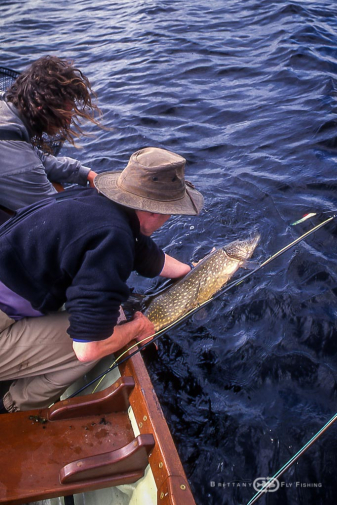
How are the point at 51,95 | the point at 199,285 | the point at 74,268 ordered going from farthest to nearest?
the point at 199,285
the point at 51,95
the point at 74,268

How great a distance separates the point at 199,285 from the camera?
4645 mm

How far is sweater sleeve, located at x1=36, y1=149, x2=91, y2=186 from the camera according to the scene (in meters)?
5.01

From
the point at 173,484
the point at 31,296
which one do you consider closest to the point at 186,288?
the point at 31,296

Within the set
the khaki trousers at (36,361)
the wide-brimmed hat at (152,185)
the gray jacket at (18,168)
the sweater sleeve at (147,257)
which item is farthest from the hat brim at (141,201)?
the gray jacket at (18,168)

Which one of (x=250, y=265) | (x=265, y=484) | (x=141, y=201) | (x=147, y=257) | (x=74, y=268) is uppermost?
A: (x=141, y=201)

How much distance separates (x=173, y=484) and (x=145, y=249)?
1671 millimetres

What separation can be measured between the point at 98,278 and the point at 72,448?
116cm

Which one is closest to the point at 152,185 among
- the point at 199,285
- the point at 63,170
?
the point at 199,285

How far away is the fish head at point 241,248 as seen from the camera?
5004mm

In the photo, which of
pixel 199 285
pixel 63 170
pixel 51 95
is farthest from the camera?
pixel 63 170

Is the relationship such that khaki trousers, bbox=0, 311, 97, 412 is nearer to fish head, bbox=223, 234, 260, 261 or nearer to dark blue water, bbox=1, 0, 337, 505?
dark blue water, bbox=1, 0, 337, 505

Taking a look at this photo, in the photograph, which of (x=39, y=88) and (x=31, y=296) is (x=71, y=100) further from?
(x=31, y=296)

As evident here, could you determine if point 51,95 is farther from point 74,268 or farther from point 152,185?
point 74,268

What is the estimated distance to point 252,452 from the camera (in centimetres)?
332
